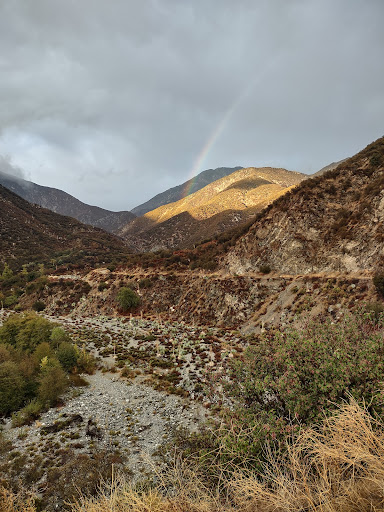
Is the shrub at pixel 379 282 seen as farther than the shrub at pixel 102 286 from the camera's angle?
No

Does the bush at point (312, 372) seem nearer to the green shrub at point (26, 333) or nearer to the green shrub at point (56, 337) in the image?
the green shrub at point (56, 337)

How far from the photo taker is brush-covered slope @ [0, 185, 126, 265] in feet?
298

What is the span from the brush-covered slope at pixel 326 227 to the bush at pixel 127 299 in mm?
17837

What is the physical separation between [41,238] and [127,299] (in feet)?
292

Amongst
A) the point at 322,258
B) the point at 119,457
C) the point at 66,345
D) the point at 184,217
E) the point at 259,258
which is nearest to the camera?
the point at 119,457

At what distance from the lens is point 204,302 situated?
1453 inches

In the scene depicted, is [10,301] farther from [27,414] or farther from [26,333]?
[27,414]

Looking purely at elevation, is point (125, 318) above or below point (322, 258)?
below

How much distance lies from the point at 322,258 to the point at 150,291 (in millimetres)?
29648

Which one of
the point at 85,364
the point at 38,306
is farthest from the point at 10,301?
the point at 85,364

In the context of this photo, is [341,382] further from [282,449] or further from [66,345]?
[66,345]

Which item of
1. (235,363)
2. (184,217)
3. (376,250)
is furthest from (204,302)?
(184,217)

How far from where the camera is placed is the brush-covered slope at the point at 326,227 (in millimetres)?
26594

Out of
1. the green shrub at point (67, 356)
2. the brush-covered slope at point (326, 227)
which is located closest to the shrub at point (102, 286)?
the brush-covered slope at point (326, 227)
